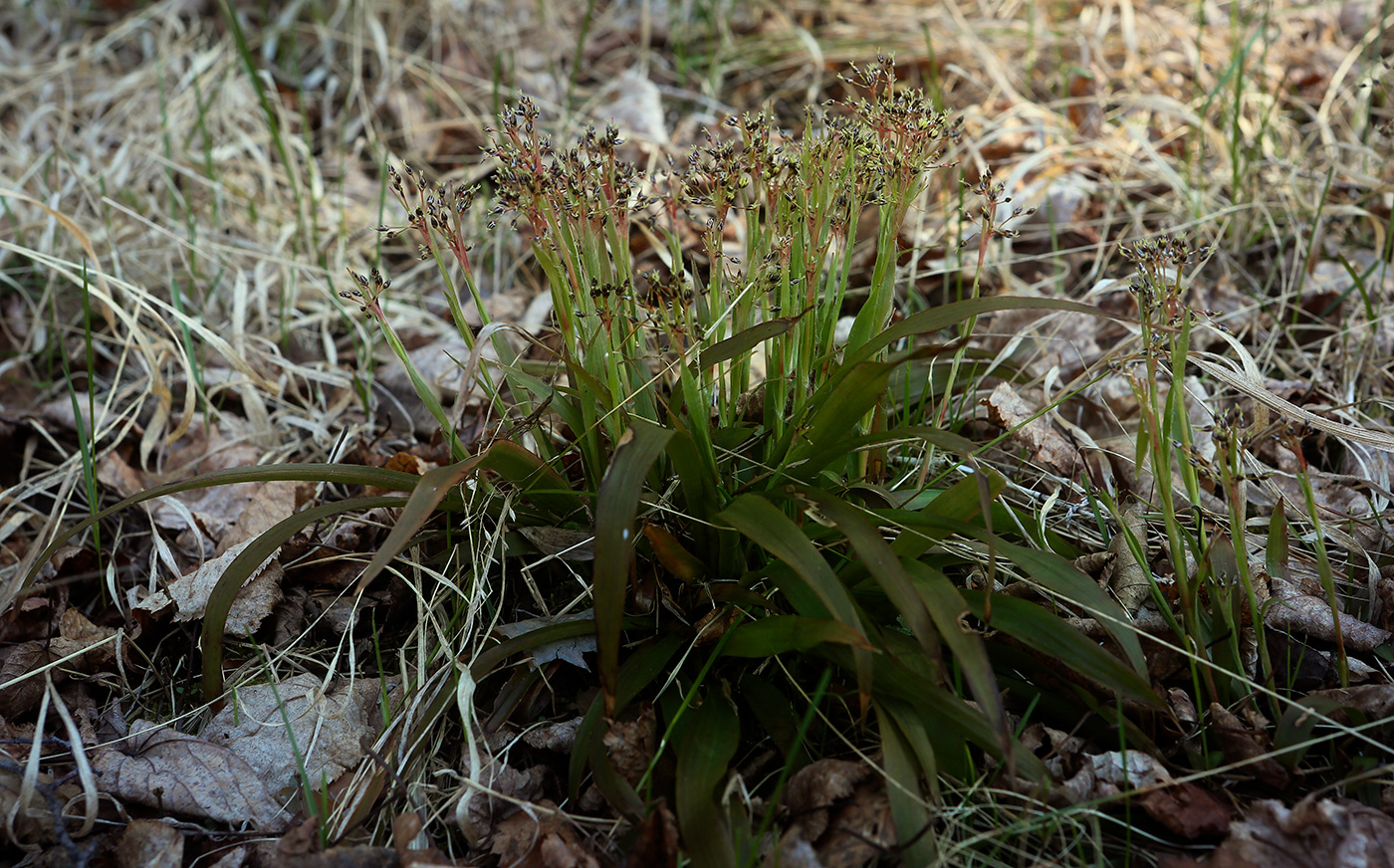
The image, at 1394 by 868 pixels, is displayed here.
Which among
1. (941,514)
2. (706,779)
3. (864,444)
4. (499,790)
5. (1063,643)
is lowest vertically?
(499,790)

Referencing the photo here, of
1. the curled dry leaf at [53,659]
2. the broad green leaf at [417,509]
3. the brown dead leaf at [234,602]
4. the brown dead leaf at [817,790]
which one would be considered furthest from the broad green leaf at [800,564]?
the curled dry leaf at [53,659]

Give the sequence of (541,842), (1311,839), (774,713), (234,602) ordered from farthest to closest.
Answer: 1. (234,602)
2. (774,713)
3. (541,842)
4. (1311,839)

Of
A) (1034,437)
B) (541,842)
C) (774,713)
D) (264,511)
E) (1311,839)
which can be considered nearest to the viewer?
(1311,839)

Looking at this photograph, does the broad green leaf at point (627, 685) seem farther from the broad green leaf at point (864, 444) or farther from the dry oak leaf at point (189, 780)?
the dry oak leaf at point (189, 780)

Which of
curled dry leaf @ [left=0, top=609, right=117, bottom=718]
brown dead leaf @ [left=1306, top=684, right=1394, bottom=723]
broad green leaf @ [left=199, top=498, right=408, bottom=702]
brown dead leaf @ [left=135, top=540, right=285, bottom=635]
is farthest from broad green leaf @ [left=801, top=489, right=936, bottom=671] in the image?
curled dry leaf @ [left=0, top=609, right=117, bottom=718]

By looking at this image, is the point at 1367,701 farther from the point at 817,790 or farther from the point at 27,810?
the point at 27,810

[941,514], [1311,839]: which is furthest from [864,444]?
[1311,839]

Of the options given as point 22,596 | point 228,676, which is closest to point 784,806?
point 228,676
